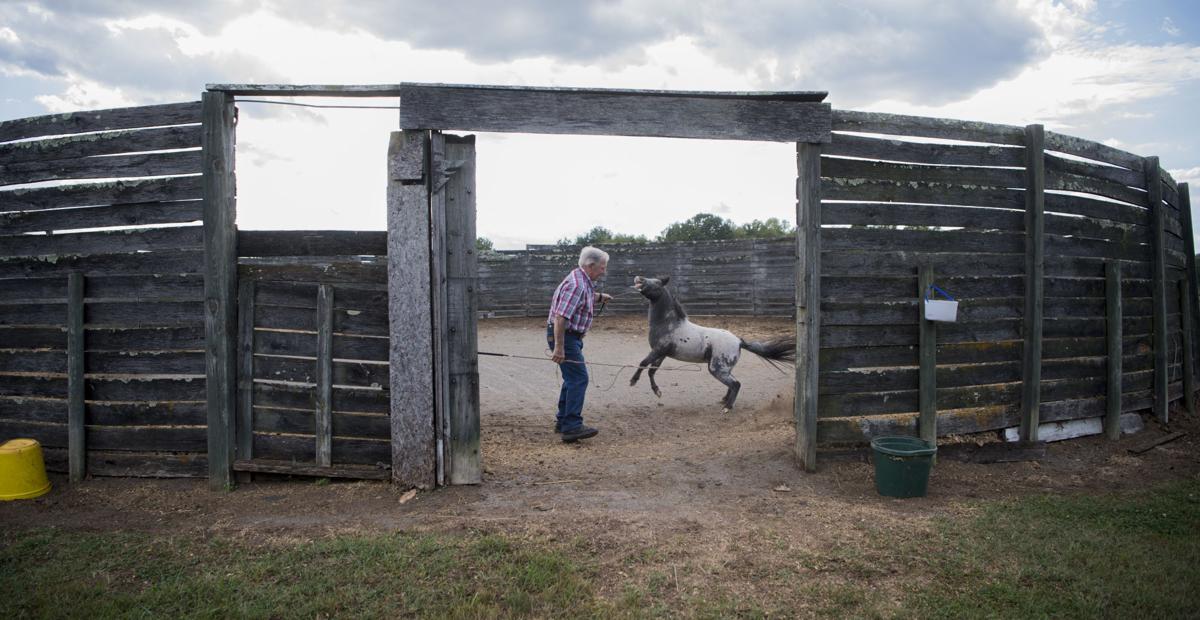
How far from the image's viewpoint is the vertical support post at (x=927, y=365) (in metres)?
5.72

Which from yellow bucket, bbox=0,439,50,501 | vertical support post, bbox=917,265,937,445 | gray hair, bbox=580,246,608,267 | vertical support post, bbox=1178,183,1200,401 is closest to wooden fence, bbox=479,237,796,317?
vertical support post, bbox=1178,183,1200,401

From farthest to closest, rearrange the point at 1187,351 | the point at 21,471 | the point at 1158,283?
the point at 1187,351 < the point at 1158,283 < the point at 21,471

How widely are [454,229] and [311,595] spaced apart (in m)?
2.67

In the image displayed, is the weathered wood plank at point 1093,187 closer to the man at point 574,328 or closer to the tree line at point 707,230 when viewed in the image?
the man at point 574,328

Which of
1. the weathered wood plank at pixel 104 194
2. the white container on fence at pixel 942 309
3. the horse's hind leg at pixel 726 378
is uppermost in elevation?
the weathered wood plank at pixel 104 194

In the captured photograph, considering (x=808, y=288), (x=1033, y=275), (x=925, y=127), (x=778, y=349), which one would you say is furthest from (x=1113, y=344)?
(x=808, y=288)

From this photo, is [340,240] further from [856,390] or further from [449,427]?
[856,390]

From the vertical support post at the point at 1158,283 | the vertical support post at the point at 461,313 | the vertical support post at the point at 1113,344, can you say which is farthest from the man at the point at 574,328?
the vertical support post at the point at 1158,283

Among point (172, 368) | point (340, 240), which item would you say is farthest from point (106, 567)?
point (340, 240)

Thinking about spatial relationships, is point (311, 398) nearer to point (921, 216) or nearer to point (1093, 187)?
point (921, 216)

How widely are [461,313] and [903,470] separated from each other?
3.46 metres

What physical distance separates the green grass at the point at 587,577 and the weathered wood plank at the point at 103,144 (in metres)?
2.78

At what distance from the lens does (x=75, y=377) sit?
526 cm

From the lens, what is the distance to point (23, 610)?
3.34 m
